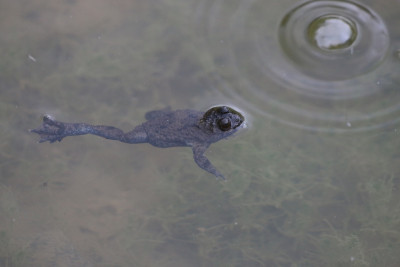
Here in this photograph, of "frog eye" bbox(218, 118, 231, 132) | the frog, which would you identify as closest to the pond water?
the frog

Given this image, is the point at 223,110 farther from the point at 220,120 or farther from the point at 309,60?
the point at 309,60

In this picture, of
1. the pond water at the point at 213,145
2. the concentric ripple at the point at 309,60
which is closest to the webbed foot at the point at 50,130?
the pond water at the point at 213,145

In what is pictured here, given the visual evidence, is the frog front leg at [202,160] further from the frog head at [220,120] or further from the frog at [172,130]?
the frog head at [220,120]

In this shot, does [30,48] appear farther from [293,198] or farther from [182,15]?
[293,198]

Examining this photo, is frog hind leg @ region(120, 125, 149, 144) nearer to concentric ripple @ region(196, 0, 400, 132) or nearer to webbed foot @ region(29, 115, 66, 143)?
webbed foot @ region(29, 115, 66, 143)

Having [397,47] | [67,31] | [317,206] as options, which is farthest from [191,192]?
[397,47]

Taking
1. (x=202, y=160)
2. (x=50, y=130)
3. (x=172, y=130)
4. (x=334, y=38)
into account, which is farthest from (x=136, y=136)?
(x=334, y=38)
